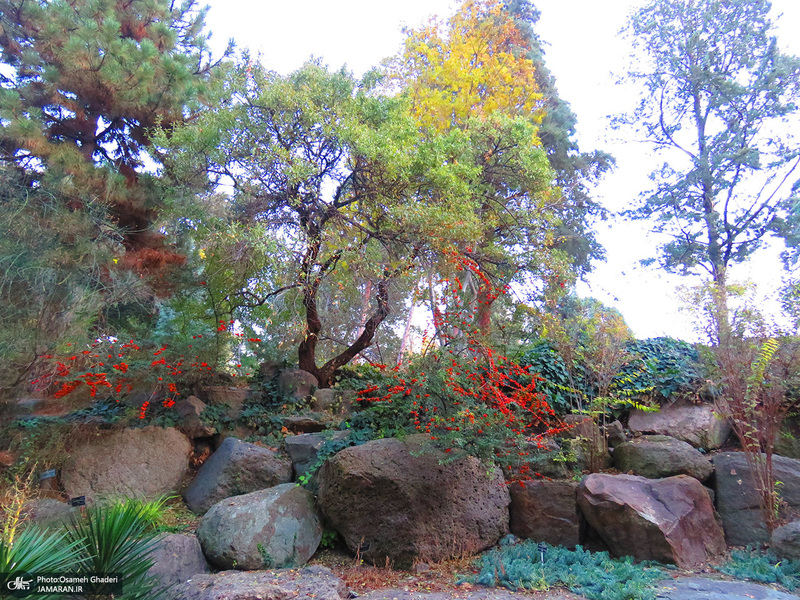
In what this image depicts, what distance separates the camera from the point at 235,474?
5.49 m

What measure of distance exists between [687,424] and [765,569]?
2.06 meters

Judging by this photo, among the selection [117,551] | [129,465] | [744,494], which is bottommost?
[744,494]

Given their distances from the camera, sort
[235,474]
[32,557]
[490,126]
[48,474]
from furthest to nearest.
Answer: [490,126], [235,474], [48,474], [32,557]

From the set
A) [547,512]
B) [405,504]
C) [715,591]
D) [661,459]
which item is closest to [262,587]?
[405,504]

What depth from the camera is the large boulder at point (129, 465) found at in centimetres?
534

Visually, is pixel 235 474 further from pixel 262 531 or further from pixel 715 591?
pixel 715 591

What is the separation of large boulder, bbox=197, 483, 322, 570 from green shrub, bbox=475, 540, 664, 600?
5.66 feet

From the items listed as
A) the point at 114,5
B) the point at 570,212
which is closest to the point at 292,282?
the point at 114,5

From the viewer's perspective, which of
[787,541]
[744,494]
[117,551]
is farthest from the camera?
[744,494]

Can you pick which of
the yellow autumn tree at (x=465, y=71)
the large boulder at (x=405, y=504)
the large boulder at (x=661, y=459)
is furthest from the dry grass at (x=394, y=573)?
the yellow autumn tree at (x=465, y=71)

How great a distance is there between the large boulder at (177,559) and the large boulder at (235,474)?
41.6 inches

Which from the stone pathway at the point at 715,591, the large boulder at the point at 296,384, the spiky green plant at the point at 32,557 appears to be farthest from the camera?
the large boulder at the point at 296,384

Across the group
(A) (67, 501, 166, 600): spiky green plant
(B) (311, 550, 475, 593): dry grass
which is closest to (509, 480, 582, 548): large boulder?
(B) (311, 550, 475, 593): dry grass

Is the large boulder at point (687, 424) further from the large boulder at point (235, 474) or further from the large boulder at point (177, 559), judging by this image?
the large boulder at point (177, 559)
